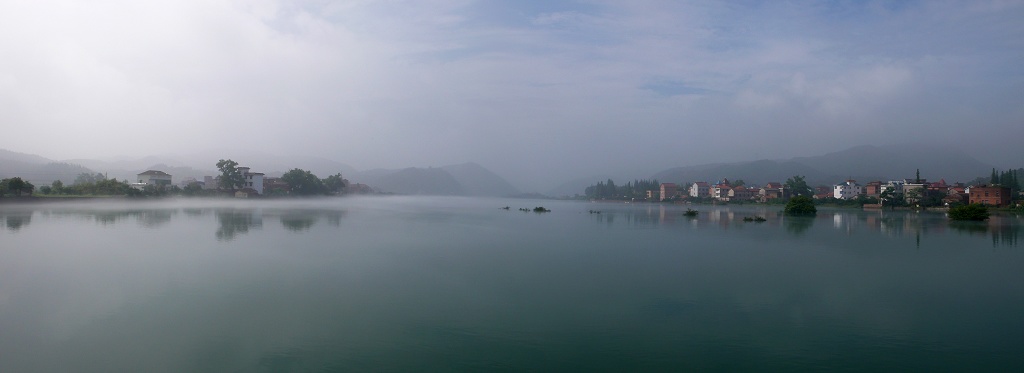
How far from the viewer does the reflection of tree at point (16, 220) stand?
Answer: 14.3 meters

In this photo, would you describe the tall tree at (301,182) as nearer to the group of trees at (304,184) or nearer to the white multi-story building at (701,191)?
the group of trees at (304,184)

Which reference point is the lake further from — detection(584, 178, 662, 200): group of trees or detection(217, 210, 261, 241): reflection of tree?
detection(584, 178, 662, 200): group of trees

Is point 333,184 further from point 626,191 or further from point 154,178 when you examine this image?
point 626,191

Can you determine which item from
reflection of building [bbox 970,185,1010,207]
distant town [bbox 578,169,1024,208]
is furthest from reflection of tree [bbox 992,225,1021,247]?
reflection of building [bbox 970,185,1010,207]

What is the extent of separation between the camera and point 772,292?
7473 mm

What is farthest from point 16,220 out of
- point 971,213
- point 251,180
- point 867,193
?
point 867,193

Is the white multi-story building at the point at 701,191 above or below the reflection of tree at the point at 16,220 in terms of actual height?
above

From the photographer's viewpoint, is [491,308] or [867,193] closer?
[491,308]

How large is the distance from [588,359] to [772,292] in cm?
420

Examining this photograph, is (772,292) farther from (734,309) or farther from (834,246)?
(834,246)

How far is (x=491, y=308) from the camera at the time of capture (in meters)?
6.30

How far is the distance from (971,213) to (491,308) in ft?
94.0

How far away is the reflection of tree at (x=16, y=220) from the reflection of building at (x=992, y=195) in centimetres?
4814

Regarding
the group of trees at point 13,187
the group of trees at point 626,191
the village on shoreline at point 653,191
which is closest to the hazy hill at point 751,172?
the group of trees at point 626,191
